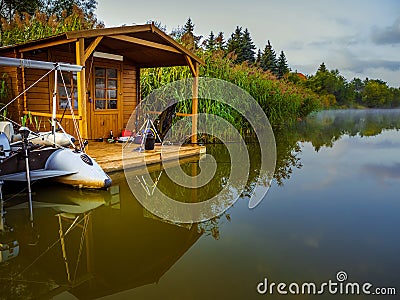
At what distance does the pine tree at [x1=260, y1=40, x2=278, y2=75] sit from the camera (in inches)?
1236

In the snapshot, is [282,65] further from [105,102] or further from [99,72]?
[99,72]

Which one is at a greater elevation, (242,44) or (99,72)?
(242,44)

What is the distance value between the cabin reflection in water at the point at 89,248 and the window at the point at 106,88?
427cm

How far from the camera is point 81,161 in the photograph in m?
5.31

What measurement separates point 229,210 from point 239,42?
92.3ft

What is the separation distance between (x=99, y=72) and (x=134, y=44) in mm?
1468

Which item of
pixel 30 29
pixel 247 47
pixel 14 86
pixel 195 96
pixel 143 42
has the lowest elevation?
pixel 195 96

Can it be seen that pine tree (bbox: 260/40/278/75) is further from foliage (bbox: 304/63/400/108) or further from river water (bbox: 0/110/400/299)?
river water (bbox: 0/110/400/299)

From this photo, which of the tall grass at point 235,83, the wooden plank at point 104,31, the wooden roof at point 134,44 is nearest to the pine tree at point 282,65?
the tall grass at point 235,83

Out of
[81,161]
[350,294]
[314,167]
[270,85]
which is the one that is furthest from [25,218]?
[270,85]

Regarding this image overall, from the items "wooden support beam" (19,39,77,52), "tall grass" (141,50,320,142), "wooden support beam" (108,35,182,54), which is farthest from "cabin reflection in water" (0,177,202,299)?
"tall grass" (141,50,320,142)

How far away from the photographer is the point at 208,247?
3338 millimetres

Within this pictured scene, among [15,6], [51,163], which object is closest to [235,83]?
[51,163]

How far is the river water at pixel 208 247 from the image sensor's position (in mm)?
2617
